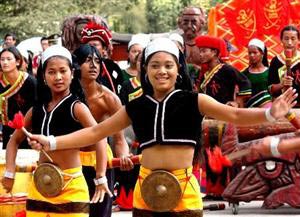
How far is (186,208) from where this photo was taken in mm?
7055

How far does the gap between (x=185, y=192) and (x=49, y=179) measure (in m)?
1.09

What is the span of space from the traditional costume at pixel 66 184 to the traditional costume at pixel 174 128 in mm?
749

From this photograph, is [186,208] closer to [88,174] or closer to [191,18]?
[88,174]

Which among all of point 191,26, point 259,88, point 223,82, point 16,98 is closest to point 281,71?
point 223,82

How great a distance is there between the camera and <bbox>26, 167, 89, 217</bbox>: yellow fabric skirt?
7785 mm

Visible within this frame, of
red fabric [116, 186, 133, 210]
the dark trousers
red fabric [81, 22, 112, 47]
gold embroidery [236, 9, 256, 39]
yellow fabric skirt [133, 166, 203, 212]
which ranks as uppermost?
gold embroidery [236, 9, 256, 39]

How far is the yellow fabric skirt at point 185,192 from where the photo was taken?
706 centimetres

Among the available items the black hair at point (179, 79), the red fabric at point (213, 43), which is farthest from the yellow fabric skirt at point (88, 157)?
the red fabric at point (213, 43)

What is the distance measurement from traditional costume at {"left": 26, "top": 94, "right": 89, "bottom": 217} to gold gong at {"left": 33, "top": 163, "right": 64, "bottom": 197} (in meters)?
0.05

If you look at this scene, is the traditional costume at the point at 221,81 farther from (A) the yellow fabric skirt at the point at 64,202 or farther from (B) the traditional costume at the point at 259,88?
(A) the yellow fabric skirt at the point at 64,202

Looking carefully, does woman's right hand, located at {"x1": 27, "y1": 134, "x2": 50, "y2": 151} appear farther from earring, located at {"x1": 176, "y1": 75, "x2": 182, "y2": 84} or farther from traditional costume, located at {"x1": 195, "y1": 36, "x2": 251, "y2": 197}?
traditional costume, located at {"x1": 195, "y1": 36, "x2": 251, "y2": 197}

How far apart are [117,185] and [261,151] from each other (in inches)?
206

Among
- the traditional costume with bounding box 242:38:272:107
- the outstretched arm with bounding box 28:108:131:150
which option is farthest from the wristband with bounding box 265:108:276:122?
the traditional costume with bounding box 242:38:272:107

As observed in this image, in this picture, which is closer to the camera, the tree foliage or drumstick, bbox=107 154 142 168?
drumstick, bbox=107 154 142 168
